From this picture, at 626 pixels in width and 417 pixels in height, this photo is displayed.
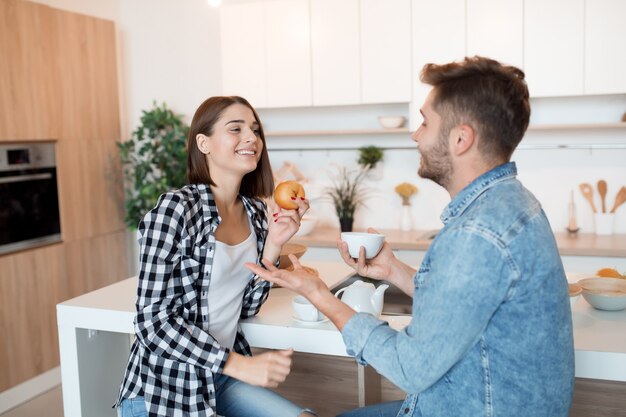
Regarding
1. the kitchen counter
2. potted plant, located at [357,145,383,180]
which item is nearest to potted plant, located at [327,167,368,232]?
potted plant, located at [357,145,383,180]

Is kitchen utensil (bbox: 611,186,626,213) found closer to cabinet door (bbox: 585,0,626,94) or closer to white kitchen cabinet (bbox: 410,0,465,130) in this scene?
cabinet door (bbox: 585,0,626,94)

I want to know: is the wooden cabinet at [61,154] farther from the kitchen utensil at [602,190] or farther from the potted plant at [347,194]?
the kitchen utensil at [602,190]

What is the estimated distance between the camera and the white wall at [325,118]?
3.87 m

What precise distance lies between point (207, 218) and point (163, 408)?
513 mm

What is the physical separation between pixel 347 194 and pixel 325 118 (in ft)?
1.89

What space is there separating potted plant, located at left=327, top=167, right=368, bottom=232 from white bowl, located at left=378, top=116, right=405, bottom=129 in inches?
15.9

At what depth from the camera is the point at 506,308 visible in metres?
1.20

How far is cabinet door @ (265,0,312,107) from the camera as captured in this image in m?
3.96

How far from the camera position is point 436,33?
12.1ft

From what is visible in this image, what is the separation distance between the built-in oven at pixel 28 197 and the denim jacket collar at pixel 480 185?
9.84 feet

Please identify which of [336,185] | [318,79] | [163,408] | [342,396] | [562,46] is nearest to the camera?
[163,408]

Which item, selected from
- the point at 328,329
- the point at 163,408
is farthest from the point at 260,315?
the point at 163,408

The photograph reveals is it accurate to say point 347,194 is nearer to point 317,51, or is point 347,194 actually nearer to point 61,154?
point 317,51

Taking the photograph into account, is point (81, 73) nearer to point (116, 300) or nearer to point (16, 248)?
point (16, 248)
